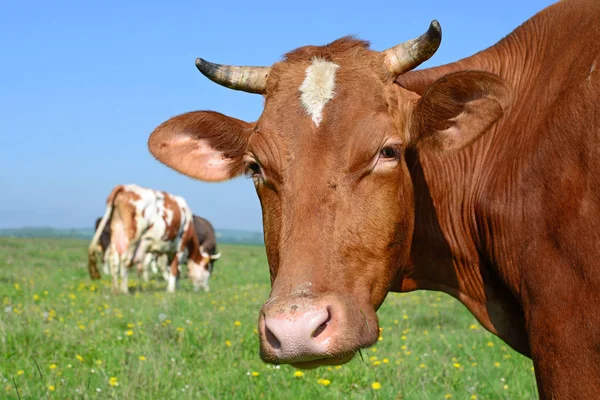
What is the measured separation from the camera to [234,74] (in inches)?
166

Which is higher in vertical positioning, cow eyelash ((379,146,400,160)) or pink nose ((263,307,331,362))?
cow eyelash ((379,146,400,160))

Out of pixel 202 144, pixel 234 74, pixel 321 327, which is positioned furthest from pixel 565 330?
pixel 202 144

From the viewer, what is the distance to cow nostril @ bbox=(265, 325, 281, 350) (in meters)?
3.00

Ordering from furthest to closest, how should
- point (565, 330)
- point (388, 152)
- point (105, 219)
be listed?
1. point (105, 219)
2. point (388, 152)
3. point (565, 330)

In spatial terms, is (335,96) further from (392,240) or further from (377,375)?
(377,375)

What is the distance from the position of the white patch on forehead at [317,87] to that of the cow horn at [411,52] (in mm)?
358

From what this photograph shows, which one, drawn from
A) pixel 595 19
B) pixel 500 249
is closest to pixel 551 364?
pixel 500 249

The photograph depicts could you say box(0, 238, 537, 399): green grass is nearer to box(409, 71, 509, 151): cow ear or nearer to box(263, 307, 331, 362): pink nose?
box(409, 71, 509, 151): cow ear

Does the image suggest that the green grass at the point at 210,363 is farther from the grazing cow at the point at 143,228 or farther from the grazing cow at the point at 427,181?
Result: the grazing cow at the point at 143,228

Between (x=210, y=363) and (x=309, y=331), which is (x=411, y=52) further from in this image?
(x=210, y=363)

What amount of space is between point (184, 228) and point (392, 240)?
19433 mm

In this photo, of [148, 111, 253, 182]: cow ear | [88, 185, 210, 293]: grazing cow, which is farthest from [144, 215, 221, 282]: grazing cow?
[148, 111, 253, 182]: cow ear

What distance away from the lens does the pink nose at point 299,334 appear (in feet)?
9.62

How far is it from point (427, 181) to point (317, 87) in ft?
3.69
